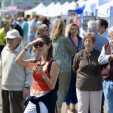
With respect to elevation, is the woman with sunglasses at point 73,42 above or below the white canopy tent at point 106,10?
below

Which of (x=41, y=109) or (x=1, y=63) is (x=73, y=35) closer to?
(x=1, y=63)

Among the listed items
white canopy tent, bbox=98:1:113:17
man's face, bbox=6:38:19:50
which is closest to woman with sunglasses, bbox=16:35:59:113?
man's face, bbox=6:38:19:50

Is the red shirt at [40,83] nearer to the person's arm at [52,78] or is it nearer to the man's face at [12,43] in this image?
the person's arm at [52,78]

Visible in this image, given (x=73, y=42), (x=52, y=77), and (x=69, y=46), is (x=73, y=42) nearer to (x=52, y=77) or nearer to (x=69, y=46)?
(x=69, y=46)

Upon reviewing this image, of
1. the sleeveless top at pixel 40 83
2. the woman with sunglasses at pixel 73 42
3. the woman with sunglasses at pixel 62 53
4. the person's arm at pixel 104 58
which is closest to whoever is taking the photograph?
the sleeveless top at pixel 40 83

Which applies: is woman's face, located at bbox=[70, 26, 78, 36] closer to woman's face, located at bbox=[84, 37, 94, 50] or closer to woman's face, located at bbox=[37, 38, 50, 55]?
woman's face, located at bbox=[84, 37, 94, 50]

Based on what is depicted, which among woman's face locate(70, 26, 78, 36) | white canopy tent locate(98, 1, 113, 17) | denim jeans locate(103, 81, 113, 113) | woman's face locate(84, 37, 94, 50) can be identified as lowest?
denim jeans locate(103, 81, 113, 113)

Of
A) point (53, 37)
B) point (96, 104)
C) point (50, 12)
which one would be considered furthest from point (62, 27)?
point (50, 12)

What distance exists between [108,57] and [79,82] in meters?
0.86

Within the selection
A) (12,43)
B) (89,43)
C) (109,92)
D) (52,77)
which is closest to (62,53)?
(89,43)

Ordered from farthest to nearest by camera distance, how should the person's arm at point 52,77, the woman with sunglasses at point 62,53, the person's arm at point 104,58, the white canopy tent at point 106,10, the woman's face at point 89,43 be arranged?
the white canopy tent at point 106,10 → the woman with sunglasses at point 62,53 → the woman's face at point 89,43 → the person's arm at point 104,58 → the person's arm at point 52,77

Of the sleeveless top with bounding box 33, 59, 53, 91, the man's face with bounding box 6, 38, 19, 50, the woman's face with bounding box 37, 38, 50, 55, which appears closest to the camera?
the sleeveless top with bounding box 33, 59, 53, 91

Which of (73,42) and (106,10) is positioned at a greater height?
(106,10)

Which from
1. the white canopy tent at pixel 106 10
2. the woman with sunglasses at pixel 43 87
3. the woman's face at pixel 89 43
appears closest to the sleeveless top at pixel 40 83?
the woman with sunglasses at pixel 43 87
